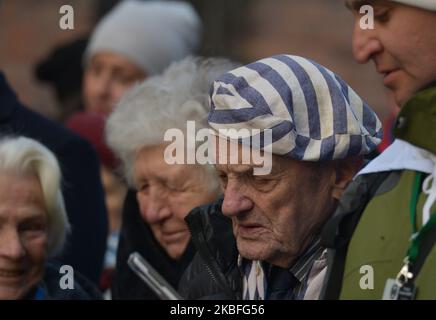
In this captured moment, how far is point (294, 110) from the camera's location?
3.52 metres

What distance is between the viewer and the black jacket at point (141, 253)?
4.59 m

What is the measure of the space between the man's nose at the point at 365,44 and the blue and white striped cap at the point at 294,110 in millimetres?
203

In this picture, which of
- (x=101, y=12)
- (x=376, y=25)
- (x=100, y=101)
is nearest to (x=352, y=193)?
(x=376, y=25)

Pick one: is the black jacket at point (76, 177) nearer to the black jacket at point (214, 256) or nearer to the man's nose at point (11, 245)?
the man's nose at point (11, 245)

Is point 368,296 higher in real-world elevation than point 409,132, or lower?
lower

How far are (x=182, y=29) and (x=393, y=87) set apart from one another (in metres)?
4.05

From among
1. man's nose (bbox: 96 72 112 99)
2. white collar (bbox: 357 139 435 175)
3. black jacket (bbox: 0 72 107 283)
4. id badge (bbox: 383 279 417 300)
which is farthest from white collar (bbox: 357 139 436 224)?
man's nose (bbox: 96 72 112 99)

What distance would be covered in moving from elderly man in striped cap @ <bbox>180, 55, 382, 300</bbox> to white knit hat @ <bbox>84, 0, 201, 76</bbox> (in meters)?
3.41

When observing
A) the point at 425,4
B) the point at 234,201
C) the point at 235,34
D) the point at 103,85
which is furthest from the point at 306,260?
the point at 235,34

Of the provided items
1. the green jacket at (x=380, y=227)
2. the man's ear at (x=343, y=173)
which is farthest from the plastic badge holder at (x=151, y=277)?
the green jacket at (x=380, y=227)

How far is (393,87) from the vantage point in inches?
130

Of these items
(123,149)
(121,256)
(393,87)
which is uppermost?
(393,87)

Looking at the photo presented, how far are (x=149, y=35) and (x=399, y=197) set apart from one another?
4.20 meters
